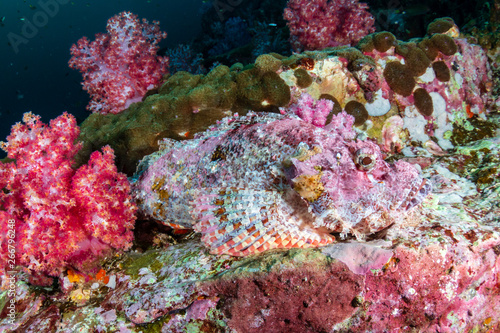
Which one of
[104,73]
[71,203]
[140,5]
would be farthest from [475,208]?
[140,5]

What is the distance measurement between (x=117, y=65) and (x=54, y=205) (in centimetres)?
558

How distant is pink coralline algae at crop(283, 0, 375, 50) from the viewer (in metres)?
7.44

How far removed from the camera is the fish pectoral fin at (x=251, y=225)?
2643mm

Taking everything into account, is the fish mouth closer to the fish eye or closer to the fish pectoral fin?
the fish eye

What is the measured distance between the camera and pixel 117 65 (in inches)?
288

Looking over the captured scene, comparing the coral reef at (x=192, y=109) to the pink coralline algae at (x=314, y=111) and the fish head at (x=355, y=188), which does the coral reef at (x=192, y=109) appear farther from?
the fish head at (x=355, y=188)

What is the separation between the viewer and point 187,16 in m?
79.7

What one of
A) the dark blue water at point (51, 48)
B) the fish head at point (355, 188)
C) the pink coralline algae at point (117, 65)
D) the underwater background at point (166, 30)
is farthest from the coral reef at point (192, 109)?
the dark blue water at point (51, 48)

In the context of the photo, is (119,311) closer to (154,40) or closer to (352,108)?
(352,108)

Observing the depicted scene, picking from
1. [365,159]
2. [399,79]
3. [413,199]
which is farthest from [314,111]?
[399,79]

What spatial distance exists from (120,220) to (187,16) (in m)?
90.7

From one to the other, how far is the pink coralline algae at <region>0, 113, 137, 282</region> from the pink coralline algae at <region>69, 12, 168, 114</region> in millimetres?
4129

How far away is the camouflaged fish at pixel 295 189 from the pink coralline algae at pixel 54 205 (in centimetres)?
107

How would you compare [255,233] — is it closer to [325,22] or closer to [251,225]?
[251,225]
